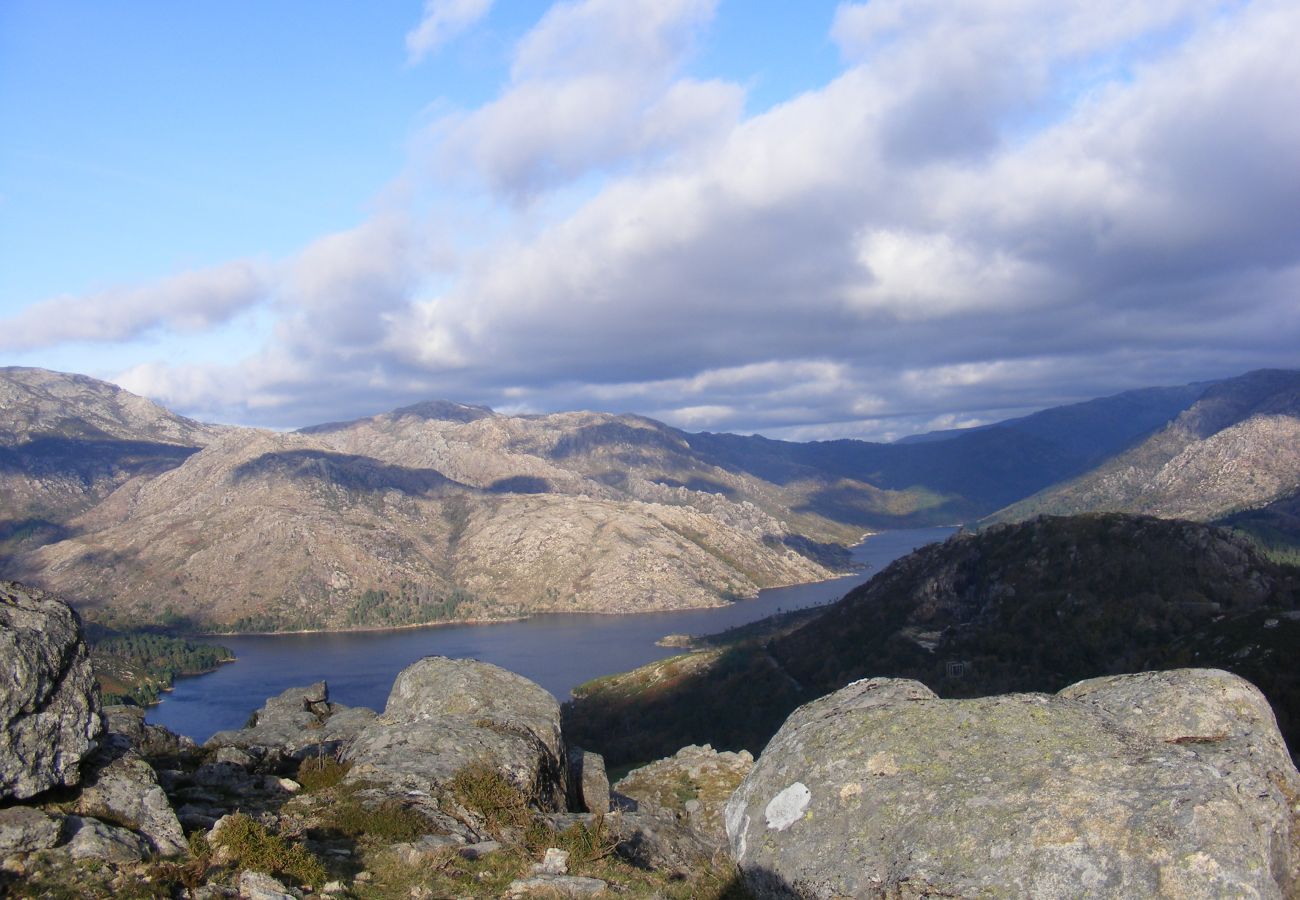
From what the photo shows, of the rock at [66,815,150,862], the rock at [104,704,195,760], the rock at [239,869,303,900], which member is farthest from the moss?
the rock at [104,704,195,760]

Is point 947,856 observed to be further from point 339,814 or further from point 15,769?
point 15,769

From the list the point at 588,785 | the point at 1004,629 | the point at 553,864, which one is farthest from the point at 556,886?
the point at 1004,629

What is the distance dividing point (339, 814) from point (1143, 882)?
1452cm

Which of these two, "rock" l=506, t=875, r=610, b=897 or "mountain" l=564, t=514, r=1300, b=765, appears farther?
"mountain" l=564, t=514, r=1300, b=765

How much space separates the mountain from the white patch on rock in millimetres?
88812

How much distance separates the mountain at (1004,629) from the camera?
11288 centimetres

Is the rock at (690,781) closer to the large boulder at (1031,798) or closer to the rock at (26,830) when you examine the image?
the large boulder at (1031,798)

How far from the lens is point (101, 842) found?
39.8ft

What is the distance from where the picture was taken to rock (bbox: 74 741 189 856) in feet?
43.4

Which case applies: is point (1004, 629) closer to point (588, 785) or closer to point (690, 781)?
point (690, 781)

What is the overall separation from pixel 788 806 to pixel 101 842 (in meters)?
10.5

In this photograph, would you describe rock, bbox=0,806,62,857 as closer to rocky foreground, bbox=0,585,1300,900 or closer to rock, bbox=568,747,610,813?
rocky foreground, bbox=0,585,1300,900

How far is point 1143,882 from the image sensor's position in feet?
27.4

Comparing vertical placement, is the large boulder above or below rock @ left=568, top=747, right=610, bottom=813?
above
